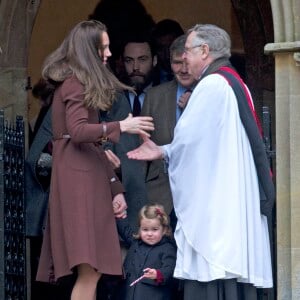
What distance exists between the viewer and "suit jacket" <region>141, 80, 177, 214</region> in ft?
38.9

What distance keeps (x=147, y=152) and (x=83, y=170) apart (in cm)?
38

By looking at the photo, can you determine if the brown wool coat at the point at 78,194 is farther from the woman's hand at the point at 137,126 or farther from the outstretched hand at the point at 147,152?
the outstretched hand at the point at 147,152

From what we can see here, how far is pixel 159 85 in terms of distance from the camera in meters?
12.1

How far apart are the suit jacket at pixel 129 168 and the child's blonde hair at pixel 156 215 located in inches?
14.0

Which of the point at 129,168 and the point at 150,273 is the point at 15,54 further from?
the point at 150,273

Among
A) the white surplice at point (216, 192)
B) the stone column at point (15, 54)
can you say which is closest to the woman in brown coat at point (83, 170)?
the white surplice at point (216, 192)

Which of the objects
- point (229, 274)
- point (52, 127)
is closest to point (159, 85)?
point (52, 127)

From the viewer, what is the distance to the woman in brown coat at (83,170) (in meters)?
10.9

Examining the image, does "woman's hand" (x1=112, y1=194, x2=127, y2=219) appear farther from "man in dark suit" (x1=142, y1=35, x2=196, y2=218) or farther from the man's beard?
the man's beard

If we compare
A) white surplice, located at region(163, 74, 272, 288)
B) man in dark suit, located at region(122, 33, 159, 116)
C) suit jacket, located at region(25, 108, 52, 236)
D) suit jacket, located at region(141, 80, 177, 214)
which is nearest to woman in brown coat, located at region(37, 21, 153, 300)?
white surplice, located at region(163, 74, 272, 288)

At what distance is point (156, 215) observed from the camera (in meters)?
11.2

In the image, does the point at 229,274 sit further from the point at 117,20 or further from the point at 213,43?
the point at 117,20

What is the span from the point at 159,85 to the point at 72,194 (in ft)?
4.74

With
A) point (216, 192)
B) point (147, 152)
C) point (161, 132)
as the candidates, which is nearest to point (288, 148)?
point (216, 192)
